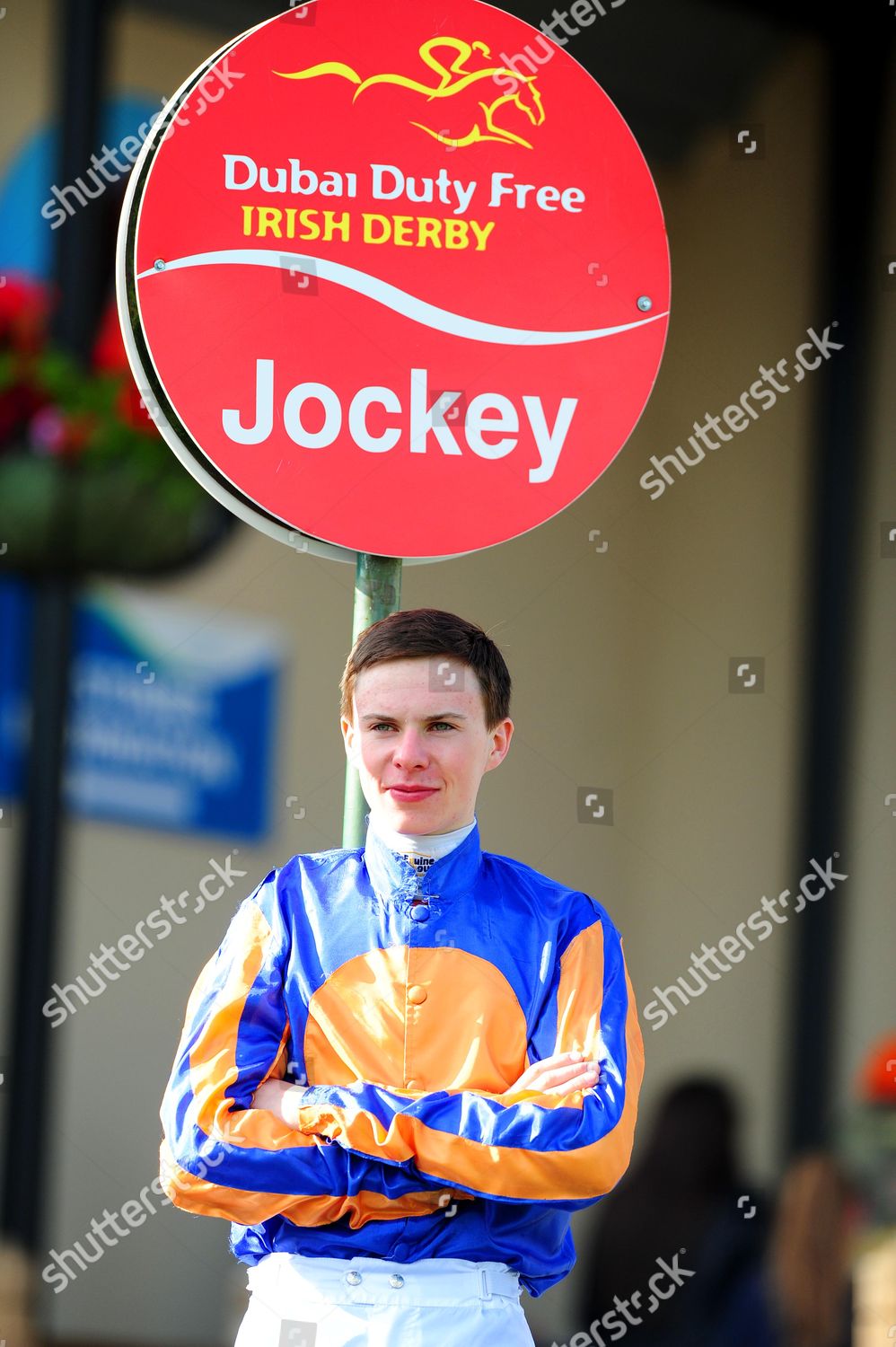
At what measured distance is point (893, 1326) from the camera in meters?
3.68

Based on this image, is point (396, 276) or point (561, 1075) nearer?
point (561, 1075)

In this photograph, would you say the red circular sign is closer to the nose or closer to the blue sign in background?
the nose

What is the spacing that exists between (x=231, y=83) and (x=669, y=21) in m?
3.16

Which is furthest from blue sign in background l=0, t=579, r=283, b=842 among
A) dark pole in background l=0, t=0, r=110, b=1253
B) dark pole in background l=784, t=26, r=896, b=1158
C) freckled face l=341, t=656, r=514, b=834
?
freckled face l=341, t=656, r=514, b=834

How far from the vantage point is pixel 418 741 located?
1.82 meters

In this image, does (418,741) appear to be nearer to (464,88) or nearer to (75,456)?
(464,88)

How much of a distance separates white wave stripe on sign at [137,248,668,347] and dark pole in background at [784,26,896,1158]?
2817 mm

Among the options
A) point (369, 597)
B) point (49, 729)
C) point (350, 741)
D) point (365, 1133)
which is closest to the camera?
point (365, 1133)

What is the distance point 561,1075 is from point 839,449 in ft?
11.2

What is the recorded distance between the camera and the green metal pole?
2.04 m

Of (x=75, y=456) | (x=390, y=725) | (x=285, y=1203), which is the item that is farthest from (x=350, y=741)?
(x=75, y=456)

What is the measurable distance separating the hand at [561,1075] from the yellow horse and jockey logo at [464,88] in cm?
110

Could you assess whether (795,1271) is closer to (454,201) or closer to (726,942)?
(726,942)

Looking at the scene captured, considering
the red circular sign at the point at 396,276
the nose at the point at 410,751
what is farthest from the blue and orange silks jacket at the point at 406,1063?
the red circular sign at the point at 396,276
